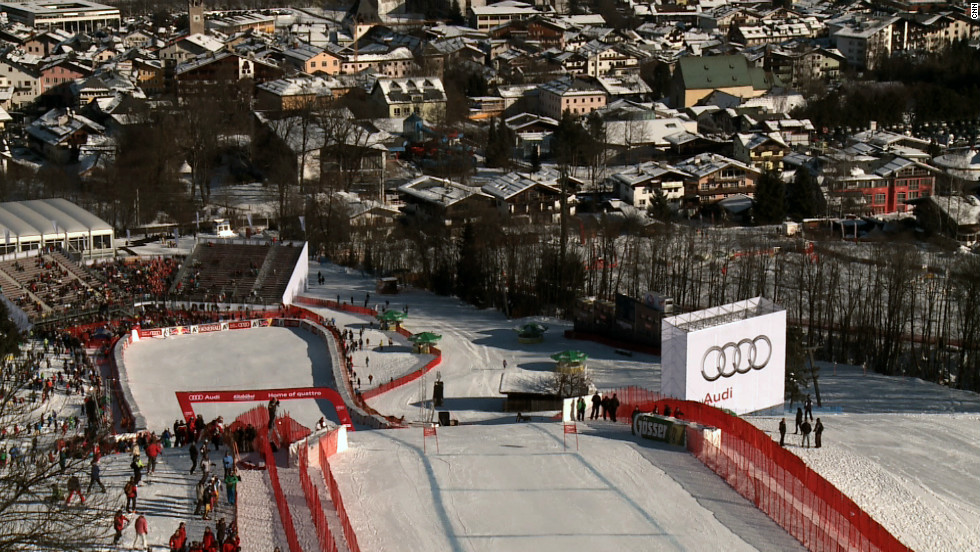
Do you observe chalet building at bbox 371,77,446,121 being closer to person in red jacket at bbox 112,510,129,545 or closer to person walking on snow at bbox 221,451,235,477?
person walking on snow at bbox 221,451,235,477

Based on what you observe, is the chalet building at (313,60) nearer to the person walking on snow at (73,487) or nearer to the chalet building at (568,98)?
the chalet building at (568,98)

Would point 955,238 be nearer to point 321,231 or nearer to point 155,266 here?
point 321,231

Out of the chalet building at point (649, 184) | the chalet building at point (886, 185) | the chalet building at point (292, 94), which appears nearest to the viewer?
the chalet building at point (886, 185)

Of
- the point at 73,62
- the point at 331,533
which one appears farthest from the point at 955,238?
the point at 73,62

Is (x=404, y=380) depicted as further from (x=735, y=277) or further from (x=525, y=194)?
(x=525, y=194)

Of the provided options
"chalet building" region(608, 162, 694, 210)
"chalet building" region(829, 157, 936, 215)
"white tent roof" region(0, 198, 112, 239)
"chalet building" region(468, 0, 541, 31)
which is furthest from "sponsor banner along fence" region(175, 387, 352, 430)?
"chalet building" region(468, 0, 541, 31)

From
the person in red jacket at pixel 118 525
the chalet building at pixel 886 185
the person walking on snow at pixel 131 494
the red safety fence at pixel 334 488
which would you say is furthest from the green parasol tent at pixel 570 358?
the chalet building at pixel 886 185
